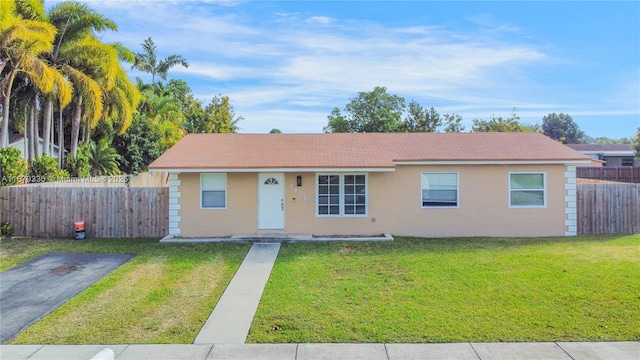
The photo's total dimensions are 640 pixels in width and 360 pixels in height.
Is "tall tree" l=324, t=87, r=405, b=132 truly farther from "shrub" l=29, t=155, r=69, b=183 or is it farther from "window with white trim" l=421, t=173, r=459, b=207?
"shrub" l=29, t=155, r=69, b=183

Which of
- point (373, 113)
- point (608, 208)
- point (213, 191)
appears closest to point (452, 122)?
point (373, 113)

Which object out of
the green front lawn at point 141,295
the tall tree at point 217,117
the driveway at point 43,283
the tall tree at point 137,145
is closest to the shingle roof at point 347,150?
the green front lawn at point 141,295

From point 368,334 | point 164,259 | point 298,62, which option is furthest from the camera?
point 298,62

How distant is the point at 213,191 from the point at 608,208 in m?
13.3

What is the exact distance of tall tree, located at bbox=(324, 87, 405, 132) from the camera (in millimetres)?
38344

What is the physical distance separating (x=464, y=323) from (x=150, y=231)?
34.3 ft

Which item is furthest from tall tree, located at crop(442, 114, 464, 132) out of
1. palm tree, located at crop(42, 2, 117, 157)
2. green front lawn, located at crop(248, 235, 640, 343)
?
palm tree, located at crop(42, 2, 117, 157)

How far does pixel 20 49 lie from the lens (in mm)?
16469

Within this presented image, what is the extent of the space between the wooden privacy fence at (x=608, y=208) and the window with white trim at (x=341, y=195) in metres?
7.43

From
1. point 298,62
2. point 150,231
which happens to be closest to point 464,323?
point 150,231

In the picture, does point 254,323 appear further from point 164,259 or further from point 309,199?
point 309,199

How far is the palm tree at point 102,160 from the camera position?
944 inches

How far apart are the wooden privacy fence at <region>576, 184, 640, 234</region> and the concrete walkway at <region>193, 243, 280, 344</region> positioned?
10681mm

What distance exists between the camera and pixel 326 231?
13.2 m
